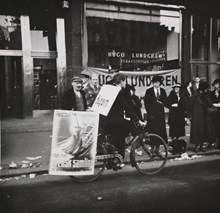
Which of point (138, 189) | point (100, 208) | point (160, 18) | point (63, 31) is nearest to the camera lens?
point (100, 208)

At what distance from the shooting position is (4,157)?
7301 millimetres

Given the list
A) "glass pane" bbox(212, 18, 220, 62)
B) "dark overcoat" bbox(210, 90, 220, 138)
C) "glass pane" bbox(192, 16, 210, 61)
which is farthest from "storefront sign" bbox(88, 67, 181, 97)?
"glass pane" bbox(212, 18, 220, 62)

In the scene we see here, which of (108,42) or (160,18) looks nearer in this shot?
(108,42)

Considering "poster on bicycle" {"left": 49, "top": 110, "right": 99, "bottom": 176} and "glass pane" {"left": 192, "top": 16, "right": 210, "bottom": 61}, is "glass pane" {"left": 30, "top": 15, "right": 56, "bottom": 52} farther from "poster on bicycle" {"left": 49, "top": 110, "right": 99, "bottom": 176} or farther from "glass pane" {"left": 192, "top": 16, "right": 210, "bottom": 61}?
"glass pane" {"left": 192, "top": 16, "right": 210, "bottom": 61}

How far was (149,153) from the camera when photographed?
6.47 metres

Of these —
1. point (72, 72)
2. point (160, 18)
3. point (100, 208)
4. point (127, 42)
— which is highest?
point (160, 18)

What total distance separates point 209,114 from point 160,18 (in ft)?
9.80

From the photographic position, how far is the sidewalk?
719cm

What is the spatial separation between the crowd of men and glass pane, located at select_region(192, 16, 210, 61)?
2083mm

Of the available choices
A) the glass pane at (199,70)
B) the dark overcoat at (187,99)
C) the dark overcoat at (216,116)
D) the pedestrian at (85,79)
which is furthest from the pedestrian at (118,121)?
the glass pane at (199,70)

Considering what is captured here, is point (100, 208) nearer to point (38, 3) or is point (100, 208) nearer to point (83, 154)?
point (83, 154)

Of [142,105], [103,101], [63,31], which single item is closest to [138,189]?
[103,101]

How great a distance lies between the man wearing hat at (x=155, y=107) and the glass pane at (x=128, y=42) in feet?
2.27

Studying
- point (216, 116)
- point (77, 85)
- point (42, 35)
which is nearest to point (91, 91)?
point (77, 85)
